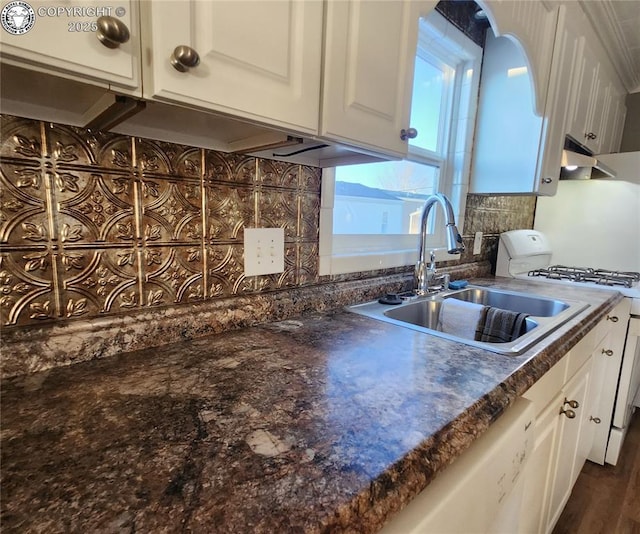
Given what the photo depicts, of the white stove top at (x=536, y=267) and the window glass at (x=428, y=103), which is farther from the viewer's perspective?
the white stove top at (x=536, y=267)

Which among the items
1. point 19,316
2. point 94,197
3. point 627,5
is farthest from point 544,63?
point 19,316

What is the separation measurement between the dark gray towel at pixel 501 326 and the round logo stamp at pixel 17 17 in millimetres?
1387

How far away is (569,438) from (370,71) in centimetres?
128

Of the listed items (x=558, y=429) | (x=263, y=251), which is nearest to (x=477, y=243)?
(x=558, y=429)

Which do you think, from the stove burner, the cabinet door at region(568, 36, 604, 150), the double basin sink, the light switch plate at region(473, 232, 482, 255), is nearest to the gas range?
the stove burner

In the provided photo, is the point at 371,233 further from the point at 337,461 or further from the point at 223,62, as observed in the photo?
the point at 337,461

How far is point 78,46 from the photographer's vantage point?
0.40 meters

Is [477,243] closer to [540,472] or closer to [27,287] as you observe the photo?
[540,472]

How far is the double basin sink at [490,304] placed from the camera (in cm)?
86

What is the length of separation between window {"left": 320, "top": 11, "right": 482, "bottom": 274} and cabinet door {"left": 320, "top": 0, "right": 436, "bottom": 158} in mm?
326

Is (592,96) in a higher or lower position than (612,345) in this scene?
higher

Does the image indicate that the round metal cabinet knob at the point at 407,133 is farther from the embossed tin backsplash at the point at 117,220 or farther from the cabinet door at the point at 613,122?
the cabinet door at the point at 613,122

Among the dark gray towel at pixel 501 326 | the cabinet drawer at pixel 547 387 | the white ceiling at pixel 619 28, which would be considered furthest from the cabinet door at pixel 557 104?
the cabinet drawer at pixel 547 387

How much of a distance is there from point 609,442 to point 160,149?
2.32 metres
